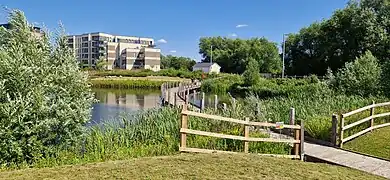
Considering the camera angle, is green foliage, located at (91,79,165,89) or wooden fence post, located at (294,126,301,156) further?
green foliage, located at (91,79,165,89)

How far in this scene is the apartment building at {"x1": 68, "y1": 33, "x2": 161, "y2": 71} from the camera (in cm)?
9719

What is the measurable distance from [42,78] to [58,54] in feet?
3.67

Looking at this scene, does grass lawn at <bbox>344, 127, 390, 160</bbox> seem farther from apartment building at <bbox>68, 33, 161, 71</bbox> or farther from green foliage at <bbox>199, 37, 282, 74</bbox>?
apartment building at <bbox>68, 33, 161, 71</bbox>

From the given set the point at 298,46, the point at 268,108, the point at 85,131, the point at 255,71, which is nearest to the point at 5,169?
the point at 85,131

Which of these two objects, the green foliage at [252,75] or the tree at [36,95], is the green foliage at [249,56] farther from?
the tree at [36,95]

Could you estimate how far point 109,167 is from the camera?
5777mm

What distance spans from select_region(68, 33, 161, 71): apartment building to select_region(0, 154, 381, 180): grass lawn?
89386 mm

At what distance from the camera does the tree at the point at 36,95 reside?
684 centimetres

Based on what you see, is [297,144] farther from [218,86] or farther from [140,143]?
[218,86]

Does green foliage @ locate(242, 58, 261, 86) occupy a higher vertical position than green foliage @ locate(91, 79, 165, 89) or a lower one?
higher

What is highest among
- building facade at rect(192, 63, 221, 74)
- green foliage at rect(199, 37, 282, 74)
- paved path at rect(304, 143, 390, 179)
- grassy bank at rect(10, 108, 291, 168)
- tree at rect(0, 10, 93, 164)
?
green foliage at rect(199, 37, 282, 74)

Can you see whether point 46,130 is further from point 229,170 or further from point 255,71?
point 255,71

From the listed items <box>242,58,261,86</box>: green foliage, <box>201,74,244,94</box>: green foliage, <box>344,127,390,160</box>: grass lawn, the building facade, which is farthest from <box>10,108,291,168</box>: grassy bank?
the building facade

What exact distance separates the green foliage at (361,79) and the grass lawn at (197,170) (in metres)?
13.9
